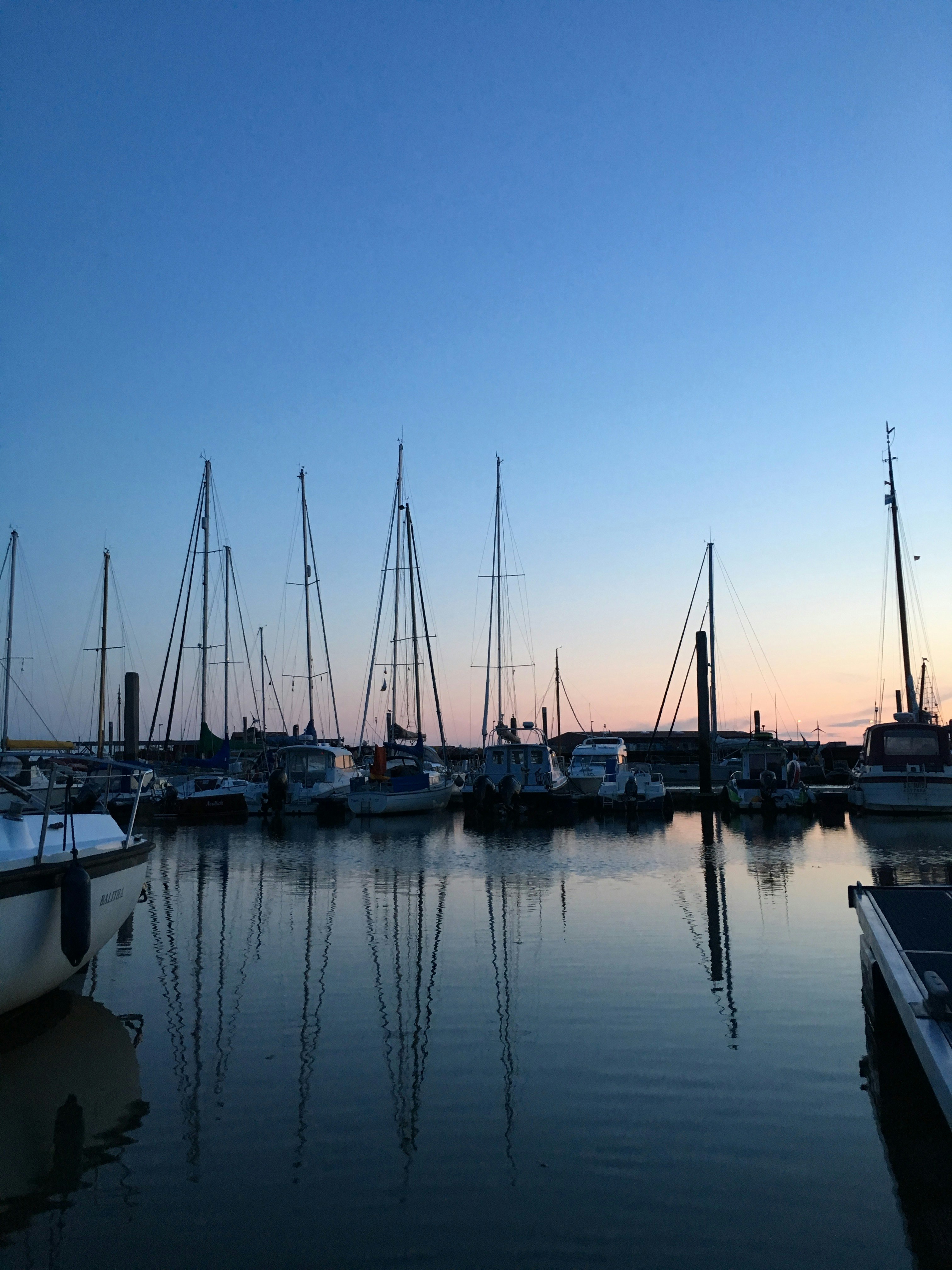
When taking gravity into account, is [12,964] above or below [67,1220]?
above

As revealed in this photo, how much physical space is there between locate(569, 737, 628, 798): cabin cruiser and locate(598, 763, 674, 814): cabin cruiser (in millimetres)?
1083

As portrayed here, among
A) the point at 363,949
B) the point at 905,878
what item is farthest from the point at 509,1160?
the point at 905,878

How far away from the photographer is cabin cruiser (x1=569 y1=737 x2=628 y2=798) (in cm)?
3969

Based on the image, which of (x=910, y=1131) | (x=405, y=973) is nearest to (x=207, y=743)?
(x=405, y=973)

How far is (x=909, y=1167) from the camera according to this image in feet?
19.4

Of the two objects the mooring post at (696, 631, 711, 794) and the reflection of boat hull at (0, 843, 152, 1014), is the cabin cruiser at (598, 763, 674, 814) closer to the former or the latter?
the mooring post at (696, 631, 711, 794)

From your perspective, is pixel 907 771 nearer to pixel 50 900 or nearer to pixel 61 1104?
pixel 50 900

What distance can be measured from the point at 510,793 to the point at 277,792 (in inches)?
329

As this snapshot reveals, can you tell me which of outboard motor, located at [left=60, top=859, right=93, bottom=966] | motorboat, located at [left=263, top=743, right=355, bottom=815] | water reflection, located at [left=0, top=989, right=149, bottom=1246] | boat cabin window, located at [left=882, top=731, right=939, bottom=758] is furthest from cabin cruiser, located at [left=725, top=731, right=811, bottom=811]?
outboard motor, located at [left=60, top=859, right=93, bottom=966]

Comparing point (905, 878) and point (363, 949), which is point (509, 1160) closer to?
point (363, 949)

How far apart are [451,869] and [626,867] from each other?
3.60 meters

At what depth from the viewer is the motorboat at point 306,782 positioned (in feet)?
117

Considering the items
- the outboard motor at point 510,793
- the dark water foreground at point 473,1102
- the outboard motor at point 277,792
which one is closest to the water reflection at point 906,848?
the dark water foreground at point 473,1102

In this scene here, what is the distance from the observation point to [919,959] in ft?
26.5
